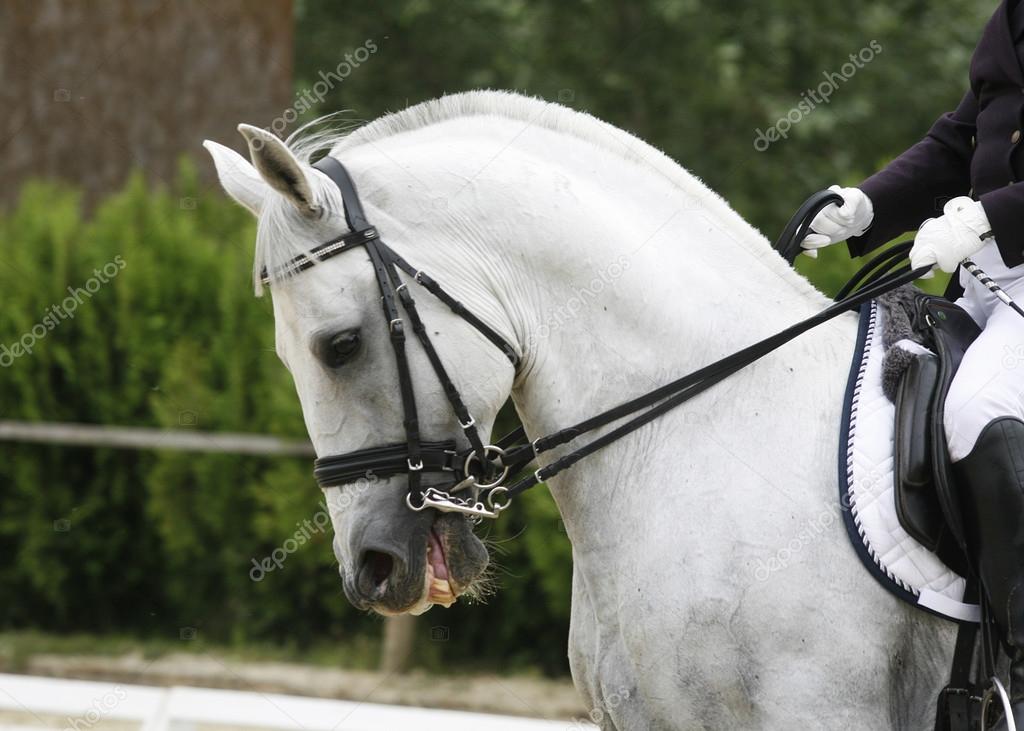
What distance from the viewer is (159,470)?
23.9ft

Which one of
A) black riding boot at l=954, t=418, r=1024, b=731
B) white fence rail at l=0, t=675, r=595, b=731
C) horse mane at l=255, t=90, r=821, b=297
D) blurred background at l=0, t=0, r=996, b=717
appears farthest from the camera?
blurred background at l=0, t=0, r=996, b=717

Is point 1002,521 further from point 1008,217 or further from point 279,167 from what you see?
point 279,167

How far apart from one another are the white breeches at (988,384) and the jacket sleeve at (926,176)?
594 millimetres

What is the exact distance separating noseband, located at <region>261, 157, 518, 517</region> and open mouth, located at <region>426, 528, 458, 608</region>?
10 cm

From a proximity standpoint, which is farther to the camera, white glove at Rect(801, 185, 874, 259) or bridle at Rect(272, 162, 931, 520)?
white glove at Rect(801, 185, 874, 259)

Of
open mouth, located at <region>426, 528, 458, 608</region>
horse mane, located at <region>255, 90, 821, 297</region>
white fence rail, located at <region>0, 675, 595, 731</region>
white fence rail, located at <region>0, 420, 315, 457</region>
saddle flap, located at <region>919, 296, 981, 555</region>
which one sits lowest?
white fence rail, located at <region>0, 675, 595, 731</region>

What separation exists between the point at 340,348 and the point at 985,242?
1.56m

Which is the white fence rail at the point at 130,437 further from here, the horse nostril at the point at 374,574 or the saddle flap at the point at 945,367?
the saddle flap at the point at 945,367

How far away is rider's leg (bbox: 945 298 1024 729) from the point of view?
7.77ft

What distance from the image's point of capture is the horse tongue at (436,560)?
2.56m

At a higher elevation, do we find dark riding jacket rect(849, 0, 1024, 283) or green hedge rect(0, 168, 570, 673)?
dark riding jacket rect(849, 0, 1024, 283)

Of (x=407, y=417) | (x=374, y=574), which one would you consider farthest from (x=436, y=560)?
(x=407, y=417)

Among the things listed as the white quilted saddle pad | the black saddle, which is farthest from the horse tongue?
the black saddle

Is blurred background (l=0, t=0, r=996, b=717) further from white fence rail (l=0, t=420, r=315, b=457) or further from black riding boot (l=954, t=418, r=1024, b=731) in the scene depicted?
black riding boot (l=954, t=418, r=1024, b=731)
